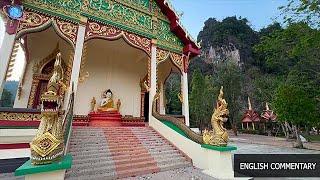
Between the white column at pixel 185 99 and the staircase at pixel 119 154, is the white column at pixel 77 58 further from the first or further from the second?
the white column at pixel 185 99

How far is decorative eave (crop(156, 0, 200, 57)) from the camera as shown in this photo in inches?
406

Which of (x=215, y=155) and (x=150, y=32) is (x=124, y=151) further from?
(x=150, y=32)

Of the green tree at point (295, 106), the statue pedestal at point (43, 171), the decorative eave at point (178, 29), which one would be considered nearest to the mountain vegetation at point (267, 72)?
the green tree at point (295, 106)

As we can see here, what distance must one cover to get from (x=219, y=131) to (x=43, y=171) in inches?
174

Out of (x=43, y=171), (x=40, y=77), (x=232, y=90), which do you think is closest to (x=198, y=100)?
(x=232, y=90)

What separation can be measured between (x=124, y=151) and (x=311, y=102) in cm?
1535

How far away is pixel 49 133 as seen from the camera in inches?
136

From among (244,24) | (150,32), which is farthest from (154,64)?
(244,24)

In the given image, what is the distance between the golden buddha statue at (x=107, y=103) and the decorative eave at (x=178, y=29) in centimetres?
418

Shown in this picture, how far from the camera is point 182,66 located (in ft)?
35.0

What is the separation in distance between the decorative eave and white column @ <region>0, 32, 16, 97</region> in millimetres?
6452

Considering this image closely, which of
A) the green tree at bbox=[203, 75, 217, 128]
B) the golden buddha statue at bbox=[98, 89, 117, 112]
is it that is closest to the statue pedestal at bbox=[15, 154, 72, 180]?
the golden buddha statue at bbox=[98, 89, 117, 112]

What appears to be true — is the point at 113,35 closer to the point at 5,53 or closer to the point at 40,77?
→ the point at 5,53

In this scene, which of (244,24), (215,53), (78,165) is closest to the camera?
(78,165)
